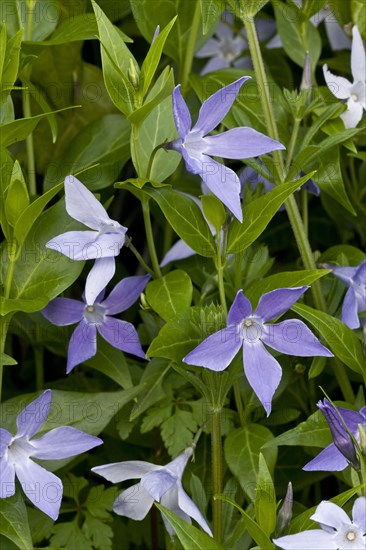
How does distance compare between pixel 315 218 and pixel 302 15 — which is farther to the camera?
pixel 315 218

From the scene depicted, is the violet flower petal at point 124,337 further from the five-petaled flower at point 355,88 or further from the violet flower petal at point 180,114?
the five-petaled flower at point 355,88

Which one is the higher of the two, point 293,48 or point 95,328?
point 293,48

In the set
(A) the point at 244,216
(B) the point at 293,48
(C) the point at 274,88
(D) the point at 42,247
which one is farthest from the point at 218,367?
(B) the point at 293,48

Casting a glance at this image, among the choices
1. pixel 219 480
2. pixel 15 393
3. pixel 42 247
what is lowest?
pixel 15 393

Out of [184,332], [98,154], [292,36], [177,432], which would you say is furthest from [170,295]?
[292,36]

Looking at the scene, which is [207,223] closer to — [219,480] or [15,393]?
[219,480]

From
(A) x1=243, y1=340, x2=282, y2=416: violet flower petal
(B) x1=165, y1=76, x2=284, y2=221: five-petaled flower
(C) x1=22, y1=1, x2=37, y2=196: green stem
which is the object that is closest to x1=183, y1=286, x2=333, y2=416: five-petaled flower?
(A) x1=243, y1=340, x2=282, y2=416: violet flower petal

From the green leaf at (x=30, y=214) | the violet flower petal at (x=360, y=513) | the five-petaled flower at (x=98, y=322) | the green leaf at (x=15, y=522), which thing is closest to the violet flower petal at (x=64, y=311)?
the five-petaled flower at (x=98, y=322)
